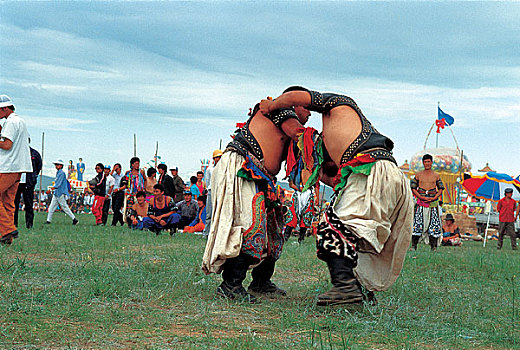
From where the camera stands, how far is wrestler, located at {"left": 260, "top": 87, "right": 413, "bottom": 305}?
409cm

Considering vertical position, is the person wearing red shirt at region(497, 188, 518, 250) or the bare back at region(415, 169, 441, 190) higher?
the bare back at region(415, 169, 441, 190)

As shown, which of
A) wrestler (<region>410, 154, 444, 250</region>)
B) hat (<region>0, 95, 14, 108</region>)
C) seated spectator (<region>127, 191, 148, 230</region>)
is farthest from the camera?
seated spectator (<region>127, 191, 148, 230</region>)

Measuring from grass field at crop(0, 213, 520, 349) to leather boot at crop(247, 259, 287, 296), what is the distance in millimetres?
185

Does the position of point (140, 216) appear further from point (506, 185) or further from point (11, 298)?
point (506, 185)

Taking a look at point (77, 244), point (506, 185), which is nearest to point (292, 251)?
point (77, 244)

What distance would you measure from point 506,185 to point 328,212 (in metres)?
15.9

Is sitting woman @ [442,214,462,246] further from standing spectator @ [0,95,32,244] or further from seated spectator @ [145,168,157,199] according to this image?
standing spectator @ [0,95,32,244]

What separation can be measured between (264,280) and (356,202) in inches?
51.6

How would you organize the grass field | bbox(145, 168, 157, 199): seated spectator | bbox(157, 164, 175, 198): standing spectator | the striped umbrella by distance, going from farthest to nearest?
1. the striped umbrella
2. bbox(157, 164, 175, 198): standing spectator
3. bbox(145, 168, 157, 199): seated spectator
4. the grass field

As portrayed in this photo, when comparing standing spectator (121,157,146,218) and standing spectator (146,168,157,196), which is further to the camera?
standing spectator (146,168,157,196)

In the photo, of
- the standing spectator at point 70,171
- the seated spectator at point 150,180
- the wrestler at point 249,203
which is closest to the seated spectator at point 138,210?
the seated spectator at point 150,180

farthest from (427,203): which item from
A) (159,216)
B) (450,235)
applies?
(159,216)

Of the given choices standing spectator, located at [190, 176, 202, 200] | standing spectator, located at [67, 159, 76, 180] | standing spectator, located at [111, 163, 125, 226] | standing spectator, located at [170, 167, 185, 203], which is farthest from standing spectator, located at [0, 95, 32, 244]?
standing spectator, located at [67, 159, 76, 180]

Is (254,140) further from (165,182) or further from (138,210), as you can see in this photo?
(165,182)
